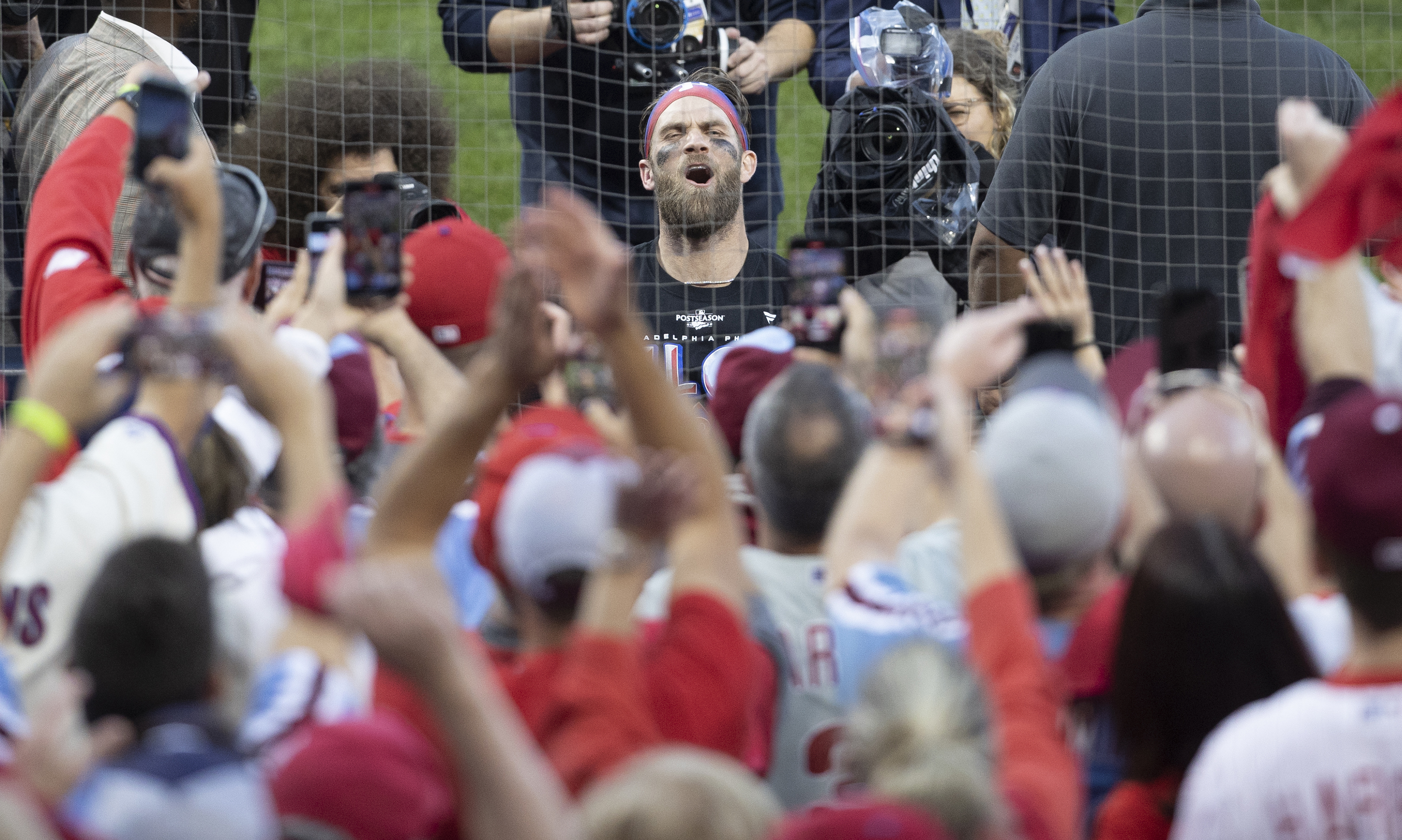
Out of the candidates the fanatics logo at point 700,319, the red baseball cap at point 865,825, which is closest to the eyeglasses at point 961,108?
the fanatics logo at point 700,319

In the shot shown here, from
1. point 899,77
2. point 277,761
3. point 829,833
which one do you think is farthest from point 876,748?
point 899,77

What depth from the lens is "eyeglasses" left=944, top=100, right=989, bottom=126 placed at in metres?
5.59

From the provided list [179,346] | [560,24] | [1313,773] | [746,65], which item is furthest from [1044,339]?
[746,65]

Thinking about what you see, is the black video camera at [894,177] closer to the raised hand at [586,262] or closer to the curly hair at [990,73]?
the curly hair at [990,73]

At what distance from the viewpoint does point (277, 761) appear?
5.49ft

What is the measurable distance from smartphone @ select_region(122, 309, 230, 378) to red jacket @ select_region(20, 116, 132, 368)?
34.8 inches

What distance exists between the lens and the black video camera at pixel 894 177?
16.1ft

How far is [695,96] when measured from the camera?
510 cm

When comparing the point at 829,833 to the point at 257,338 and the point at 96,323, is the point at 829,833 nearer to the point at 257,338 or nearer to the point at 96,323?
the point at 257,338

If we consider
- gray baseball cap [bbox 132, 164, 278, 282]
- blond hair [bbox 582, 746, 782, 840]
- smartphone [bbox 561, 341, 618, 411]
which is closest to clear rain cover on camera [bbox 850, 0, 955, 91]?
smartphone [bbox 561, 341, 618, 411]

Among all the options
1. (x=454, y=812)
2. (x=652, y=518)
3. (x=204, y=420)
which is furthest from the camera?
(x=204, y=420)

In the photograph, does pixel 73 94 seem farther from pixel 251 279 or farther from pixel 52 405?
pixel 52 405

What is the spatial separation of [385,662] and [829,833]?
1.40ft

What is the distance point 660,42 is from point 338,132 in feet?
Result: 3.52
